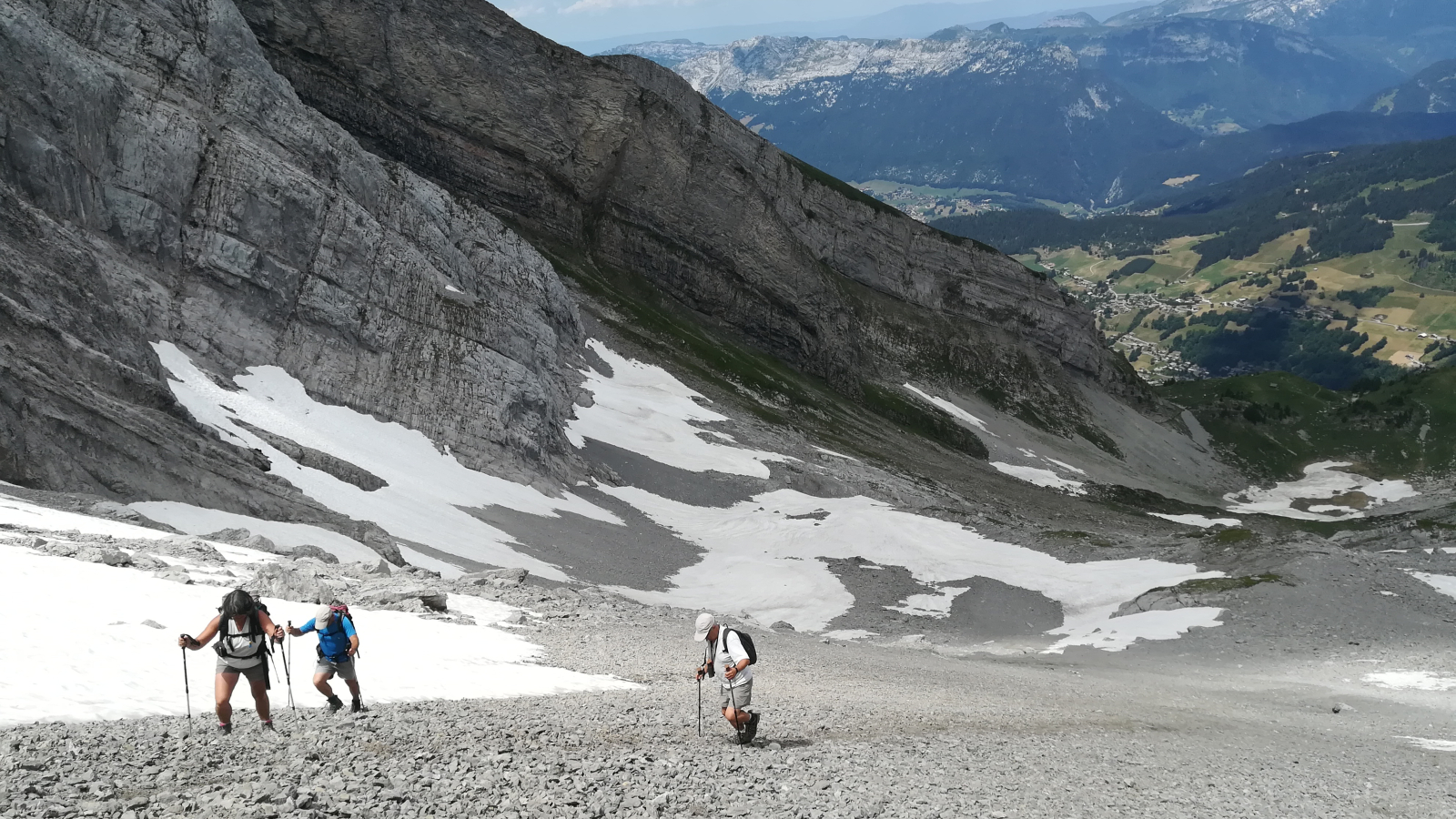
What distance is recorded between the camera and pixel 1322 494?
149625mm

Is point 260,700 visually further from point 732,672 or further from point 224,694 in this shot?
point 732,672

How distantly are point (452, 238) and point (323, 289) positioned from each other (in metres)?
14.4

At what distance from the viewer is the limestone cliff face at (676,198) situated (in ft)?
352

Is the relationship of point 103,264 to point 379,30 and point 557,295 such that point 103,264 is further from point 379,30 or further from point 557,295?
point 379,30

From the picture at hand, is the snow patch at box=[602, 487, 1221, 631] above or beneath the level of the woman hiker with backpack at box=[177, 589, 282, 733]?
above

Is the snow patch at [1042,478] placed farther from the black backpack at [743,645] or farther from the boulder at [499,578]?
the black backpack at [743,645]

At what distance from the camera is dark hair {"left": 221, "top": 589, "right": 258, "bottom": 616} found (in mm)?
14492

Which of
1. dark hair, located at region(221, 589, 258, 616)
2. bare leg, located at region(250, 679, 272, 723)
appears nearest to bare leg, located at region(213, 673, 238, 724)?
bare leg, located at region(250, 679, 272, 723)

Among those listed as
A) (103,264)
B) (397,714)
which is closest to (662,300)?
(103,264)

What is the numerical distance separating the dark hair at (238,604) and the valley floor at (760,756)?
1.47 m

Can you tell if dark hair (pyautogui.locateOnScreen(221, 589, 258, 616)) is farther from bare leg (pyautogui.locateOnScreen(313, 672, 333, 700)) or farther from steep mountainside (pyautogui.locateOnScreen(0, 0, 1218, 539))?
steep mountainside (pyautogui.locateOnScreen(0, 0, 1218, 539))

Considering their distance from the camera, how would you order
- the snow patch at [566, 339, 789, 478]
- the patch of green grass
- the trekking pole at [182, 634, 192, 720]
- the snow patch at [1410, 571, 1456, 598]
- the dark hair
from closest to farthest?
the trekking pole at [182, 634, 192, 720], the dark hair, the snow patch at [1410, 571, 1456, 598], the snow patch at [566, 339, 789, 478], the patch of green grass

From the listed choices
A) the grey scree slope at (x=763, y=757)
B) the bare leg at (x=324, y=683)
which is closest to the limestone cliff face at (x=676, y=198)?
the grey scree slope at (x=763, y=757)

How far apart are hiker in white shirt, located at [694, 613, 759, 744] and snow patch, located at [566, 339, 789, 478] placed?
2228 inches
